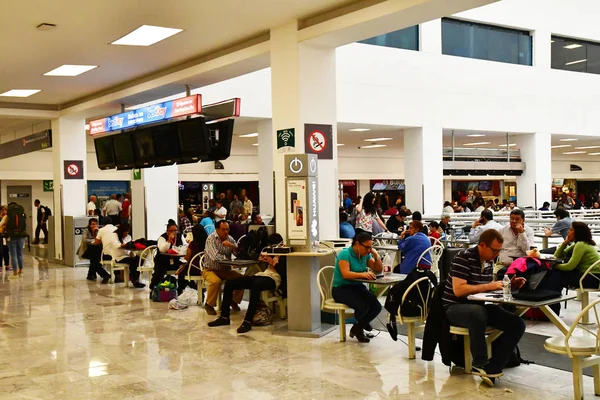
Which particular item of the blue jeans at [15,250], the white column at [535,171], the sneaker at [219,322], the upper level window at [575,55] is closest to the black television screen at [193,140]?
the sneaker at [219,322]

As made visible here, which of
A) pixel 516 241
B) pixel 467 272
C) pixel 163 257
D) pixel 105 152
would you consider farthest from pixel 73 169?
pixel 467 272

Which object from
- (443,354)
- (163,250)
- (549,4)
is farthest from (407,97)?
(443,354)

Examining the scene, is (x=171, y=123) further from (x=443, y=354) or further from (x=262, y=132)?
(x=443, y=354)

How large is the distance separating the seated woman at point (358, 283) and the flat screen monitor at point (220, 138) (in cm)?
339

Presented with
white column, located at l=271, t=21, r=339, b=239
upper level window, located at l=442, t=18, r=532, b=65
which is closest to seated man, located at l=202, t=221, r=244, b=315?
white column, located at l=271, t=21, r=339, b=239

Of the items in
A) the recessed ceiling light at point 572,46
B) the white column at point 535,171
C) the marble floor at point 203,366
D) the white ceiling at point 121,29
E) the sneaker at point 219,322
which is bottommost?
the marble floor at point 203,366

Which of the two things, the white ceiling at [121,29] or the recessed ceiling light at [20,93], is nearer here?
the white ceiling at [121,29]

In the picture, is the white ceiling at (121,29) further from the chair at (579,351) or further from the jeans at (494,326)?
the chair at (579,351)

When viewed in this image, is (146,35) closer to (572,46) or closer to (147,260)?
(147,260)

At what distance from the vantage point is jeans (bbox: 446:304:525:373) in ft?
16.5

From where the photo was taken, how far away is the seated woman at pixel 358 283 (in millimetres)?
6477

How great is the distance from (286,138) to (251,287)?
179 cm

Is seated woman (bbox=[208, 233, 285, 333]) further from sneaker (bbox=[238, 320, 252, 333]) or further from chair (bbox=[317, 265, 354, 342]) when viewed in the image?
chair (bbox=[317, 265, 354, 342])

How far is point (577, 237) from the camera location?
Result: 7090 mm
